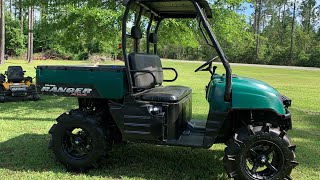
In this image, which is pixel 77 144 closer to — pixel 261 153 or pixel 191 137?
pixel 191 137

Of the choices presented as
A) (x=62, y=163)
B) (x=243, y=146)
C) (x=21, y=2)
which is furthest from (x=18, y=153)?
(x=21, y=2)

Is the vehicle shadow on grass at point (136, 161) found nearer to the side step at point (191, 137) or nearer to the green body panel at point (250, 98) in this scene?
the side step at point (191, 137)

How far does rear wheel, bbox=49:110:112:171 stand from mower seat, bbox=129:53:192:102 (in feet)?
2.30

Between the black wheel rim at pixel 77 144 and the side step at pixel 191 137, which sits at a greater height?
the side step at pixel 191 137

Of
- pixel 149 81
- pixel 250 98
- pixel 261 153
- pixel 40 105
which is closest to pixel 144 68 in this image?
pixel 149 81

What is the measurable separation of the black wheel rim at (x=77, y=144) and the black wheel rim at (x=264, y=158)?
6.37 ft

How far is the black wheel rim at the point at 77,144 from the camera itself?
439 cm

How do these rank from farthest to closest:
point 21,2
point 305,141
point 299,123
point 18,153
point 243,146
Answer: point 21,2, point 299,123, point 305,141, point 18,153, point 243,146

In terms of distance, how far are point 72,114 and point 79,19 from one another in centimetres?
486

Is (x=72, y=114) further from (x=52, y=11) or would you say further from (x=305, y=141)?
(x=52, y=11)

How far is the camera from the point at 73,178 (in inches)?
162

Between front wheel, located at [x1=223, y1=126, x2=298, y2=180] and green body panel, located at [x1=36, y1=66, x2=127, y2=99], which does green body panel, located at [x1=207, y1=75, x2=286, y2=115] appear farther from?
green body panel, located at [x1=36, y1=66, x2=127, y2=99]

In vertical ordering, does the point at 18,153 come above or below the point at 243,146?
below

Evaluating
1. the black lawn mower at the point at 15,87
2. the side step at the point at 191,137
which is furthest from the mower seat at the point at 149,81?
the black lawn mower at the point at 15,87
